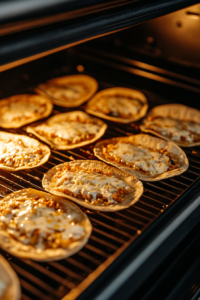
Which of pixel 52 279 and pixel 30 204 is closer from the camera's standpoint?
pixel 52 279

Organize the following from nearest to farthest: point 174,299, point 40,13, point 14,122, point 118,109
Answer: point 40,13, point 174,299, point 14,122, point 118,109

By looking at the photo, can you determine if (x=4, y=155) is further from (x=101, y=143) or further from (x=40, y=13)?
(x=40, y=13)

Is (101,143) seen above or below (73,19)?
below

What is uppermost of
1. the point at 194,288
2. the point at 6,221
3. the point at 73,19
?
the point at 73,19

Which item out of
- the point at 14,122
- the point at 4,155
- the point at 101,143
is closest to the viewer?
the point at 4,155

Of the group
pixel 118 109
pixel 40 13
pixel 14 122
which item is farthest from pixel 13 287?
pixel 118 109

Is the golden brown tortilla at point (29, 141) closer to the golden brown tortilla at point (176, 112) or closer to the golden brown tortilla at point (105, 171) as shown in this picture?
the golden brown tortilla at point (105, 171)

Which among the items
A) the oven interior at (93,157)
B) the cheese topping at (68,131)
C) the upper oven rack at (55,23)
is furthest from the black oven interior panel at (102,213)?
the upper oven rack at (55,23)
